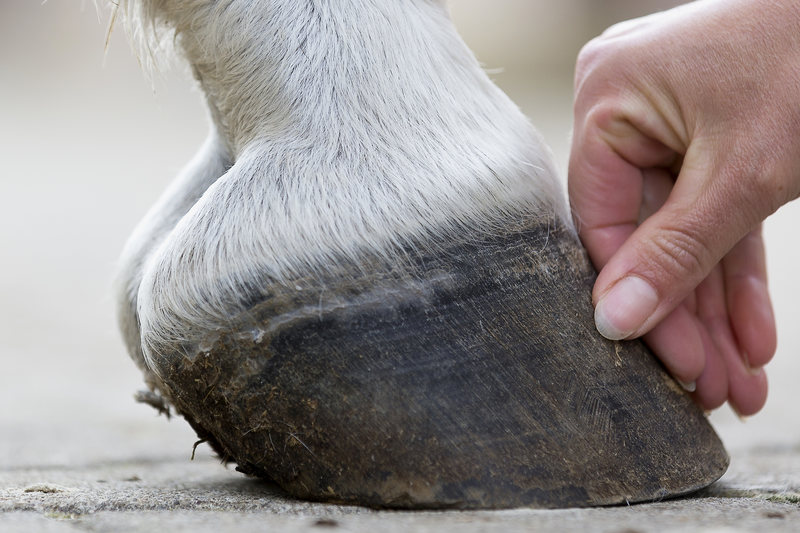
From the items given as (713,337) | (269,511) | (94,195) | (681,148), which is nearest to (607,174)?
(681,148)

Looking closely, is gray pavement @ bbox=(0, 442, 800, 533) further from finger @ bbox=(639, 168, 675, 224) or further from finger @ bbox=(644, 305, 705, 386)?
finger @ bbox=(639, 168, 675, 224)

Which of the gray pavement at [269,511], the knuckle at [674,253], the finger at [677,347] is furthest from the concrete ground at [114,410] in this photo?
the knuckle at [674,253]

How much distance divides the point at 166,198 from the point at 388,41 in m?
0.32

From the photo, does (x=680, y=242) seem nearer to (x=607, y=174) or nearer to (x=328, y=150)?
(x=607, y=174)

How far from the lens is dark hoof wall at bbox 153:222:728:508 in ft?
2.90

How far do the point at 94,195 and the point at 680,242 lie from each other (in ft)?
14.7

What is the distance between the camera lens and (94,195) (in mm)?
5129

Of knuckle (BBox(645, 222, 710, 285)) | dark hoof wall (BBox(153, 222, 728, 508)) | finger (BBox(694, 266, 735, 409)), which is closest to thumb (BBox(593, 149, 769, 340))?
knuckle (BBox(645, 222, 710, 285))

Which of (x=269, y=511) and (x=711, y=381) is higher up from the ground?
(x=269, y=511)

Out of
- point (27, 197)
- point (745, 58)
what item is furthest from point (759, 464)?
point (27, 197)

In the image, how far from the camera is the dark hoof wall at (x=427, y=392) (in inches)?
34.8

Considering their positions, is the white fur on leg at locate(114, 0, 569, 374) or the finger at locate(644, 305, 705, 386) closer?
the white fur on leg at locate(114, 0, 569, 374)

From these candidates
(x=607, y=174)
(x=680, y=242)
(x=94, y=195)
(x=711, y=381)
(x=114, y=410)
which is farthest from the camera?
(x=94, y=195)

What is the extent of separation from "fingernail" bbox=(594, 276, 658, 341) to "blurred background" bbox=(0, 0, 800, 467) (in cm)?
30
